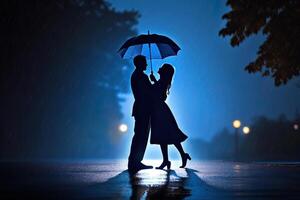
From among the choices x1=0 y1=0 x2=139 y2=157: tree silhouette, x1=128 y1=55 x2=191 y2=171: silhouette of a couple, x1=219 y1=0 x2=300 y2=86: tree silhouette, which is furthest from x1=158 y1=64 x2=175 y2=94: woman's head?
x1=0 y1=0 x2=139 y2=157: tree silhouette

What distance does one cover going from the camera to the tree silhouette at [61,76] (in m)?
29.2

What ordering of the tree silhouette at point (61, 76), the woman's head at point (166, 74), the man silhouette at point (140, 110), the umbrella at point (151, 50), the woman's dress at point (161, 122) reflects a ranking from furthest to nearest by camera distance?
the tree silhouette at point (61, 76)
the umbrella at point (151, 50)
the woman's head at point (166, 74)
the woman's dress at point (161, 122)
the man silhouette at point (140, 110)

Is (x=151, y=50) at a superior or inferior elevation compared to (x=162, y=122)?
superior

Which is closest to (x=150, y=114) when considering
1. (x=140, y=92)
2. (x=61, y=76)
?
(x=140, y=92)

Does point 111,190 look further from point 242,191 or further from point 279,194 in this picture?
point 279,194

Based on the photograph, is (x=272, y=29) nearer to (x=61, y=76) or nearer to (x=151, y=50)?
(x=151, y=50)

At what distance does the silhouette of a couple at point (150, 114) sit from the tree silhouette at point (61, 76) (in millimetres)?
18523

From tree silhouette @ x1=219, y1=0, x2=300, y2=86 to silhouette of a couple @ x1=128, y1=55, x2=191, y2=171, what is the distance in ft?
23.0

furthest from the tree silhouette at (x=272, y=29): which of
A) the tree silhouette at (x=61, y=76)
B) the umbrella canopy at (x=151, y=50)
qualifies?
the tree silhouette at (x=61, y=76)

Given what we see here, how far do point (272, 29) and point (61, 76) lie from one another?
61.1 feet

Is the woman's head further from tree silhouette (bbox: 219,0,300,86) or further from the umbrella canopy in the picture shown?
tree silhouette (bbox: 219,0,300,86)

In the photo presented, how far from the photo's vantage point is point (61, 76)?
33.6m

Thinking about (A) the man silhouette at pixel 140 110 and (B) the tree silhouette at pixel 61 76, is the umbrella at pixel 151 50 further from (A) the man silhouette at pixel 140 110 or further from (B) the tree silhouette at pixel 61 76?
(B) the tree silhouette at pixel 61 76

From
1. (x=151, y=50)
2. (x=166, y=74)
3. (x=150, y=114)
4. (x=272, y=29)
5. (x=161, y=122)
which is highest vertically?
(x=272, y=29)
